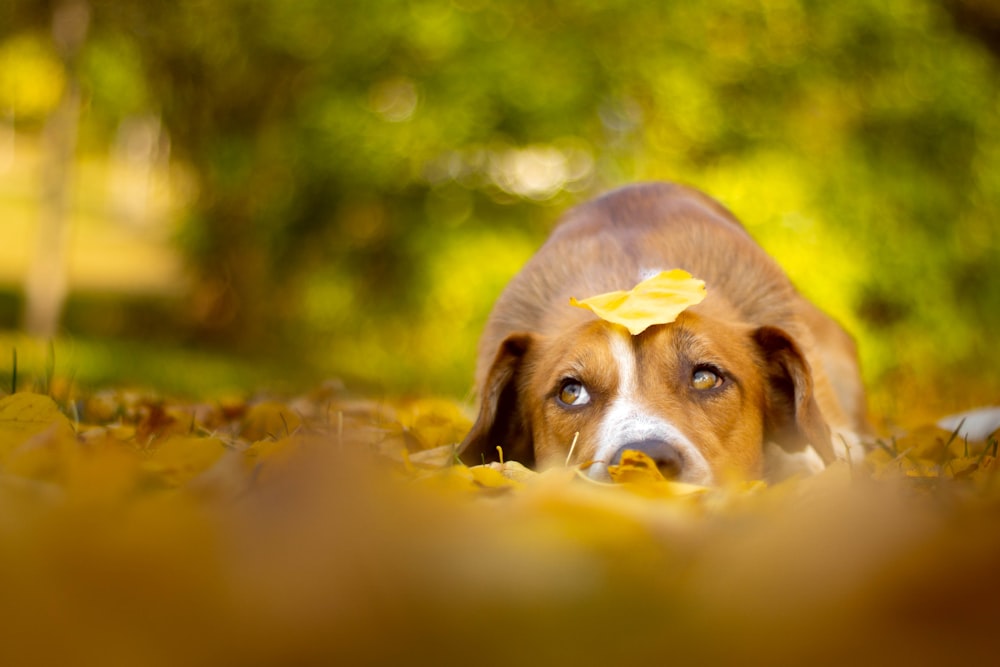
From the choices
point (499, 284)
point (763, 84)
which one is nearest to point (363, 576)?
point (499, 284)

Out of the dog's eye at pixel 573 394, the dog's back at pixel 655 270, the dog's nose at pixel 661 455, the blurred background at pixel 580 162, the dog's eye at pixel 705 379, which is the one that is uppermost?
the blurred background at pixel 580 162

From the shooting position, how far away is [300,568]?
0.94 metres

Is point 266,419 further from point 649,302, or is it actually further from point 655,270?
point 655,270

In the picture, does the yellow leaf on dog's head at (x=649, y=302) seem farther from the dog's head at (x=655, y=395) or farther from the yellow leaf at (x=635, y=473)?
the yellow leaf at (x=635, y=473)

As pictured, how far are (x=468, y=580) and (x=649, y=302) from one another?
1.74 metres

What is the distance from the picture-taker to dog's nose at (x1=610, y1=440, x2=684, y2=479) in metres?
2.18

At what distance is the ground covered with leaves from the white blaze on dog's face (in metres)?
1.20

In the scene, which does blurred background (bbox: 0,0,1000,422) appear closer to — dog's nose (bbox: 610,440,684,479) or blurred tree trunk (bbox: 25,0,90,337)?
blurred tree trunk (bbox: 25,0,90,337)

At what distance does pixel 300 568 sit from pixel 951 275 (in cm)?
712

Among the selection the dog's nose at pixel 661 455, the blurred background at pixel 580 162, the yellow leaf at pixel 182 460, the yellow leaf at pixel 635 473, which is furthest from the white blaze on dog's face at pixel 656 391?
the blurred background at pixel 580 162

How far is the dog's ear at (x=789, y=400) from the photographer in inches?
107

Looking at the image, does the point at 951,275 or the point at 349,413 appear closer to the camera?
the point at 349,413

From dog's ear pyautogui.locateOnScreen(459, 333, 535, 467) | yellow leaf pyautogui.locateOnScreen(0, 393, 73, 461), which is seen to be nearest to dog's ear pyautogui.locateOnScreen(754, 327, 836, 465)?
dog's ear pyautogui.locateOnScreen(459, 333, 535, 467)

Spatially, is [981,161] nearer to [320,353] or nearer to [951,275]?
[951,275]
